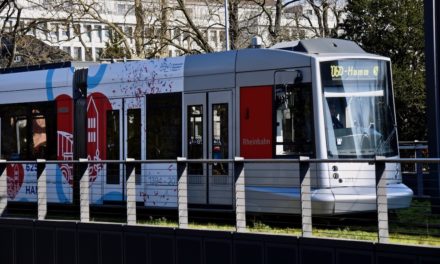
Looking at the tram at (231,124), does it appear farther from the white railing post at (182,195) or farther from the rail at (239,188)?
the white railing post at (182,195)

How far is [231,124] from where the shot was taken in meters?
15.3

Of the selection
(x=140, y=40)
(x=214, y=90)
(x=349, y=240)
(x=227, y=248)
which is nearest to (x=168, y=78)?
(x=214, y=90)

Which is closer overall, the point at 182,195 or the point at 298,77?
the point at 182,195

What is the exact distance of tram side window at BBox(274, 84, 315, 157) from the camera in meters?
14.3

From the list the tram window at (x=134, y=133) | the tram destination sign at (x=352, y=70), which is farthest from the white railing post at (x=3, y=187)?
the tram destination sign at (x=352, y=70)

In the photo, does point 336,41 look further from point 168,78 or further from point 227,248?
point 227,248

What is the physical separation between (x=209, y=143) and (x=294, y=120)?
6.72ft

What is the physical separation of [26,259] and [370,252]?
22.4 ft

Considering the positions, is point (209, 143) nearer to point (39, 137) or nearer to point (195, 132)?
point (195, 132)

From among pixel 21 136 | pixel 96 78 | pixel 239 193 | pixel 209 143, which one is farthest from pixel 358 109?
pixel 21 136

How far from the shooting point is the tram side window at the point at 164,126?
53.7 ft

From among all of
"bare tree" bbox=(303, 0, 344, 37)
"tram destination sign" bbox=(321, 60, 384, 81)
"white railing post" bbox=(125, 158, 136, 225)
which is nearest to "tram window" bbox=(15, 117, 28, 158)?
"white railing post" bbox=(125, 158, 136, 225)

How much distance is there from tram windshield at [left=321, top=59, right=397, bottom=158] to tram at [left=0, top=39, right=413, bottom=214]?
0.07 ft

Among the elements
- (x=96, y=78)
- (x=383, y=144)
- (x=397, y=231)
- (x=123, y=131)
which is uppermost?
(x=96, y=78)
